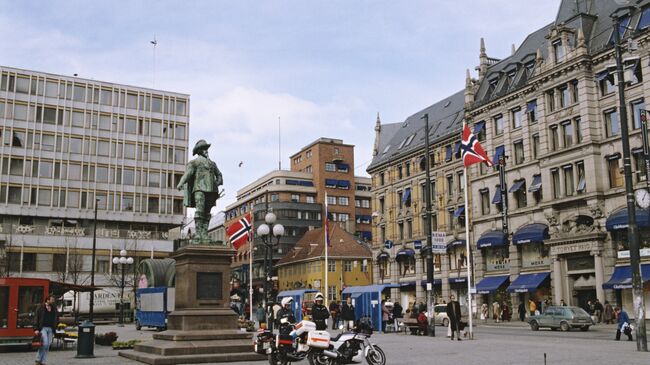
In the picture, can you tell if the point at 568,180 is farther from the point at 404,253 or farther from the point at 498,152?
the point at 404,253

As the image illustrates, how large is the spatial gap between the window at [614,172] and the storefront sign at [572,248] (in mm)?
4179

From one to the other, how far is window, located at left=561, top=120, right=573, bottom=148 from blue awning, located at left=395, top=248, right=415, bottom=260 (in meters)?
22.7

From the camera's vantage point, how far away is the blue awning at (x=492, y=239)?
54.1 meters

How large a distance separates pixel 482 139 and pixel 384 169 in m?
18.0

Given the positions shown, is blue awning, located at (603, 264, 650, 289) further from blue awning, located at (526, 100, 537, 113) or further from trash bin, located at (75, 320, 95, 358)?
trash bin, located at (75, 320, 95, 358)

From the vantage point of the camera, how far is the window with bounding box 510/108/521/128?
54469mm

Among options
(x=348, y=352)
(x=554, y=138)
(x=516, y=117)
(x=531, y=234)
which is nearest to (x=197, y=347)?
(x=348, y=352)

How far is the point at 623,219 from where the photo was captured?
41781 mm

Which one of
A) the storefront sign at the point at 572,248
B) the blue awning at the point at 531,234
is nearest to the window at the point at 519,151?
the blue awning at the point at 531,234

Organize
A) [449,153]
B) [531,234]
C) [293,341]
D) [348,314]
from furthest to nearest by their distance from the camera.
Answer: [449,153] < [531,234] < [348,314] < [293,341]

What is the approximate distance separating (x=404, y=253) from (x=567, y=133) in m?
24.5

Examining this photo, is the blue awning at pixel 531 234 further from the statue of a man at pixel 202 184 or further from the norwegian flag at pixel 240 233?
the statue of a man at pixel 202 184

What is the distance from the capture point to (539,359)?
18.5 meters

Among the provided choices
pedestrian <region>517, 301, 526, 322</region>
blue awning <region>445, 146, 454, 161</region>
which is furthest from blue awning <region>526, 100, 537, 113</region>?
pedestrian <region>517, 301, 526, 322</region>
